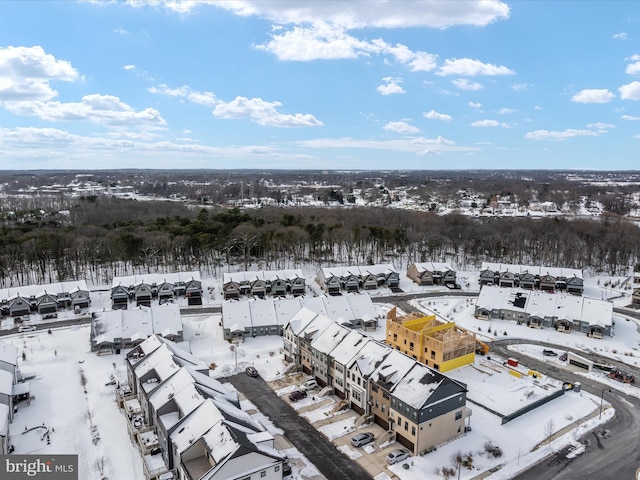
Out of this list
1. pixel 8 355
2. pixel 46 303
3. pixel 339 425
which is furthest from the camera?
pixel 46 303

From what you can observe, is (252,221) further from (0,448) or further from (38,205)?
(38,205)

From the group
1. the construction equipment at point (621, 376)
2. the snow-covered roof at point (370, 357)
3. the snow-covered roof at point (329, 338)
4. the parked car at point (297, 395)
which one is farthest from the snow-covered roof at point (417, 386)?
the construction equipment at point (621, 376)

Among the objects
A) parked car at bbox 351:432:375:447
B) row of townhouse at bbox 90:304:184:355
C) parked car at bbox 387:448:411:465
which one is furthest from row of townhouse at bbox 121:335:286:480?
row of townhouse at bbox 90:304:184:355

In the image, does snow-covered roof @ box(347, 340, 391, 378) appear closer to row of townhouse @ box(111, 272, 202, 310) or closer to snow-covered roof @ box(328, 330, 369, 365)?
snow-covered roof @ box(328, 330, 369, 365)

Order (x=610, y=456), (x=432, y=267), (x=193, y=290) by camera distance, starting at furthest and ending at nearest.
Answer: (x=432, y=267)
(x=193, y=290)
(x=610, y=456)

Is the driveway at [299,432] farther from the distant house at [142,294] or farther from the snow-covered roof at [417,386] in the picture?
the distant house at [142,294]

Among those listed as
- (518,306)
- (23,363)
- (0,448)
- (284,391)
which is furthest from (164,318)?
(518,306)

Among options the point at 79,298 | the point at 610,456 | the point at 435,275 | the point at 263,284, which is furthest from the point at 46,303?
the point at 610,456

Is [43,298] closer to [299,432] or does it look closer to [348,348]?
[299,432]
